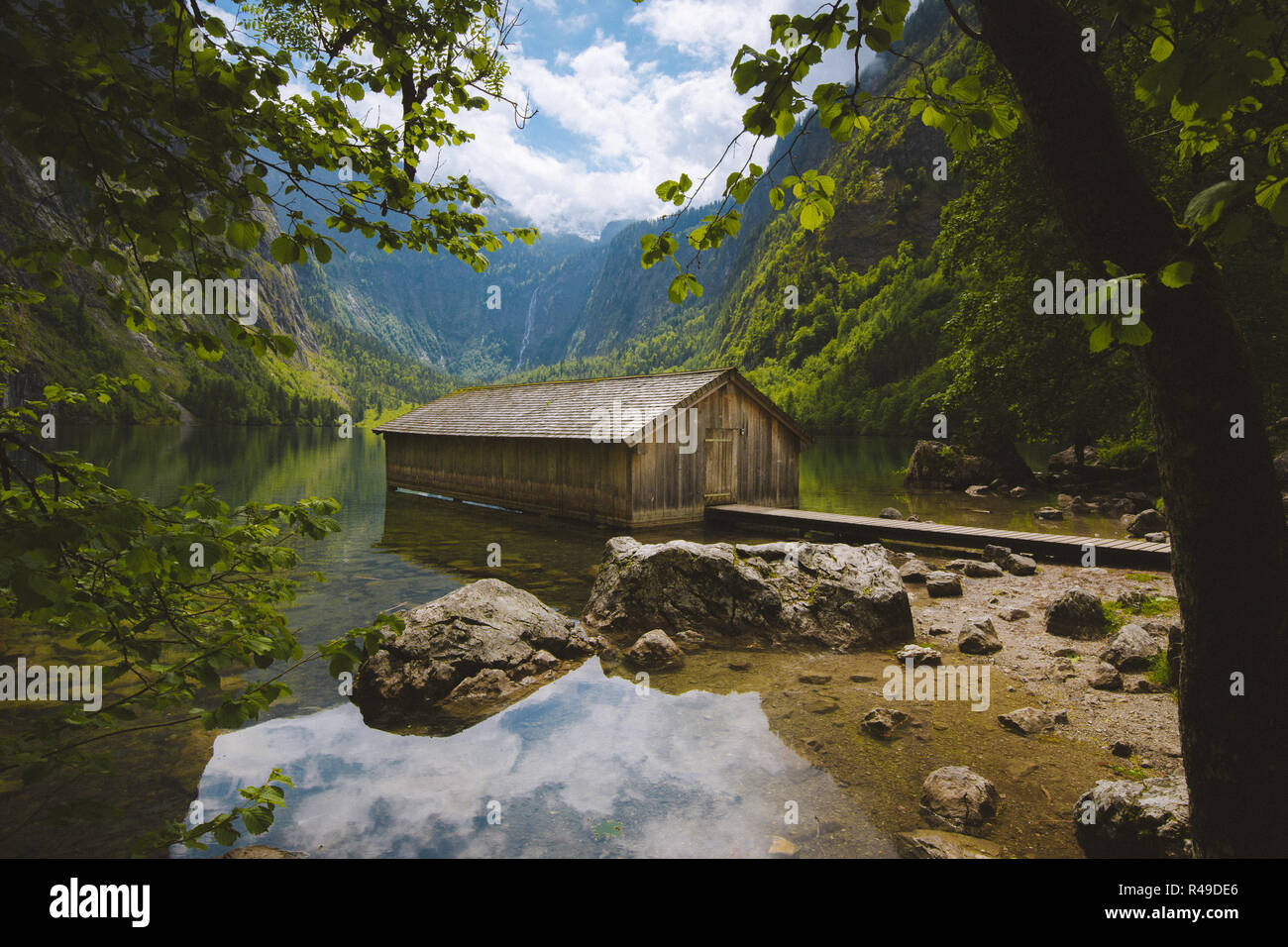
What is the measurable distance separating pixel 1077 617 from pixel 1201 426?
855 centimetres

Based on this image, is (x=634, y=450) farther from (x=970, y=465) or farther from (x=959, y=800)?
(x=970, y=465)

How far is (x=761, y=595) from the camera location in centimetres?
999

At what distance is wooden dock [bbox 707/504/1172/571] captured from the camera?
Answer: 1327 centimetres

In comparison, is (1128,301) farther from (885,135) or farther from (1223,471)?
(885,135)

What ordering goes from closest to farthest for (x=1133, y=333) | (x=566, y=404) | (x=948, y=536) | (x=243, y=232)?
(x=1133, y=333), (x=243, y=232), (x=948, y=536), (x=566, y=404)

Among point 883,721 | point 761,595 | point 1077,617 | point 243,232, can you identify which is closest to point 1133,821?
point 883,721

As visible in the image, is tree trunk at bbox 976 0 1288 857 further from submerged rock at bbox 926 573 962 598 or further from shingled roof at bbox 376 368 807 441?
shingled roof at bbox 376 368 807 441

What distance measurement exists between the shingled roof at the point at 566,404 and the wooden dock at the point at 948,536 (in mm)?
3919

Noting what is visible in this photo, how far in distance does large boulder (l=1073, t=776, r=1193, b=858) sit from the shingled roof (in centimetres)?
1564

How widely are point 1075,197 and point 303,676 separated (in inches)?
385

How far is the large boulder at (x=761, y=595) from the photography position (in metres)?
9.62

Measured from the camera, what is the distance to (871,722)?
6.81 metres

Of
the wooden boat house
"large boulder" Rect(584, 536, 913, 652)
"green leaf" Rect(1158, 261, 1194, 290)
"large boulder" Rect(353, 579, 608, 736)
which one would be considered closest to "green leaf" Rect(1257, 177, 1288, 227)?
"green leaf" Rect(1158, 261, 1194, 290)

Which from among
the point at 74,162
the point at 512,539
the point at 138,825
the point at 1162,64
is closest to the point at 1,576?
the point at 74,162
